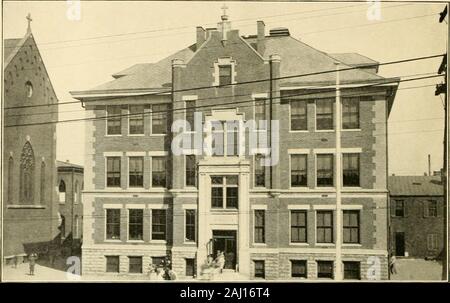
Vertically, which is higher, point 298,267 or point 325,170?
point 325,170

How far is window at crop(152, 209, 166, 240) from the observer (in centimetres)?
1659

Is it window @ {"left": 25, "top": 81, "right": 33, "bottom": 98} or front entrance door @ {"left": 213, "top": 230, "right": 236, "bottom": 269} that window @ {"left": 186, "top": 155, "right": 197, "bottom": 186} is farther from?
window @ {"left": 25, "top": 81, "right": 33, "bottom": 98}

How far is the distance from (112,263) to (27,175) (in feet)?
10.8

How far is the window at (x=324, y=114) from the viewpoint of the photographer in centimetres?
1611

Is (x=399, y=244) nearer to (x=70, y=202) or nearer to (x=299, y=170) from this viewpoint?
(x=299, y=170)

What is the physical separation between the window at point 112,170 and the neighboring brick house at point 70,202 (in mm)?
764

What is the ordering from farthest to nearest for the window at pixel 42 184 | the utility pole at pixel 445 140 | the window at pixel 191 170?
the window at pixel 42 184 → the window at pixel 191 170 → the utility pole at pixel 445 140

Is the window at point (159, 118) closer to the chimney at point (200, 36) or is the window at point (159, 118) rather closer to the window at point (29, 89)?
the chimney at point (200, 36)

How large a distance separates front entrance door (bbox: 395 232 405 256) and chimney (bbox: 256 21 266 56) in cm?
634

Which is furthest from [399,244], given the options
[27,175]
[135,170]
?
[27,175]

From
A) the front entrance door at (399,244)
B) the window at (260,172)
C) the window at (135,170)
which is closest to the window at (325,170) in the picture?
the window at (260,172)

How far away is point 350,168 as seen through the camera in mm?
16062

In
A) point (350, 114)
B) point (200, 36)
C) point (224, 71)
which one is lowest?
point (350, 114)

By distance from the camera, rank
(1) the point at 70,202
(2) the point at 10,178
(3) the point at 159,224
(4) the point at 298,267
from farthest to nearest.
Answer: (1) the point at 70,202 → (3) the point at 159,224 → (4) the point at 298,267 → (2) the point at 10,178
